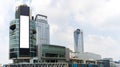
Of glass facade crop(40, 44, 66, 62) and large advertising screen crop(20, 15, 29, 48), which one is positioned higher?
large advertising screen crop(20, 15, 29, 48)

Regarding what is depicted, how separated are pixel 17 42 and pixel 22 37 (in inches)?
196

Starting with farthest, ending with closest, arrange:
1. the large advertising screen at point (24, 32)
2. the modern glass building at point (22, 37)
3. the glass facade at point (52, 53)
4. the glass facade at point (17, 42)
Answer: the glass facade at point (52, 53), the large advertising screen at point (24, 32), the modern glass building at point (22, 37), the glass facade at point (17, 42)

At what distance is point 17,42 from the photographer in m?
187

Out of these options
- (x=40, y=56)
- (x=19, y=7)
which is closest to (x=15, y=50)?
(x=40, y=56)

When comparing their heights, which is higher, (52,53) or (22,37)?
(22,37)

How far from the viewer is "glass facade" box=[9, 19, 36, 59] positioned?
18425 centimetres

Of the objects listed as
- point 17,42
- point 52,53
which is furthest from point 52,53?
point 17,42

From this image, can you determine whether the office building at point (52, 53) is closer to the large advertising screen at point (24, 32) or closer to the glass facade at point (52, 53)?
the glass facade at point (52, 53)

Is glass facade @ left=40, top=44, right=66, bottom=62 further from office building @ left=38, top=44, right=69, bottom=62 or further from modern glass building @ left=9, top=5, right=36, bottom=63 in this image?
modern glass building @ left=9, top=5, right=36, bottom=63

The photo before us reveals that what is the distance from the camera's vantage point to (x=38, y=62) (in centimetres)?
18362

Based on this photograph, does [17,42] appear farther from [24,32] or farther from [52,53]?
[52,53]

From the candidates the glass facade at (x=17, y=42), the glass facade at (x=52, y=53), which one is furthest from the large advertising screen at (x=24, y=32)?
the glass facade at (x=52, y=53)

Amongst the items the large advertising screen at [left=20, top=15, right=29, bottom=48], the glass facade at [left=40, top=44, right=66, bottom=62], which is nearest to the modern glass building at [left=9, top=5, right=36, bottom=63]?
the large advertising screen at [left=20, top=15, right=29, bottom=48]

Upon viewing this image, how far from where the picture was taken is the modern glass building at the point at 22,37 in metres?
185
